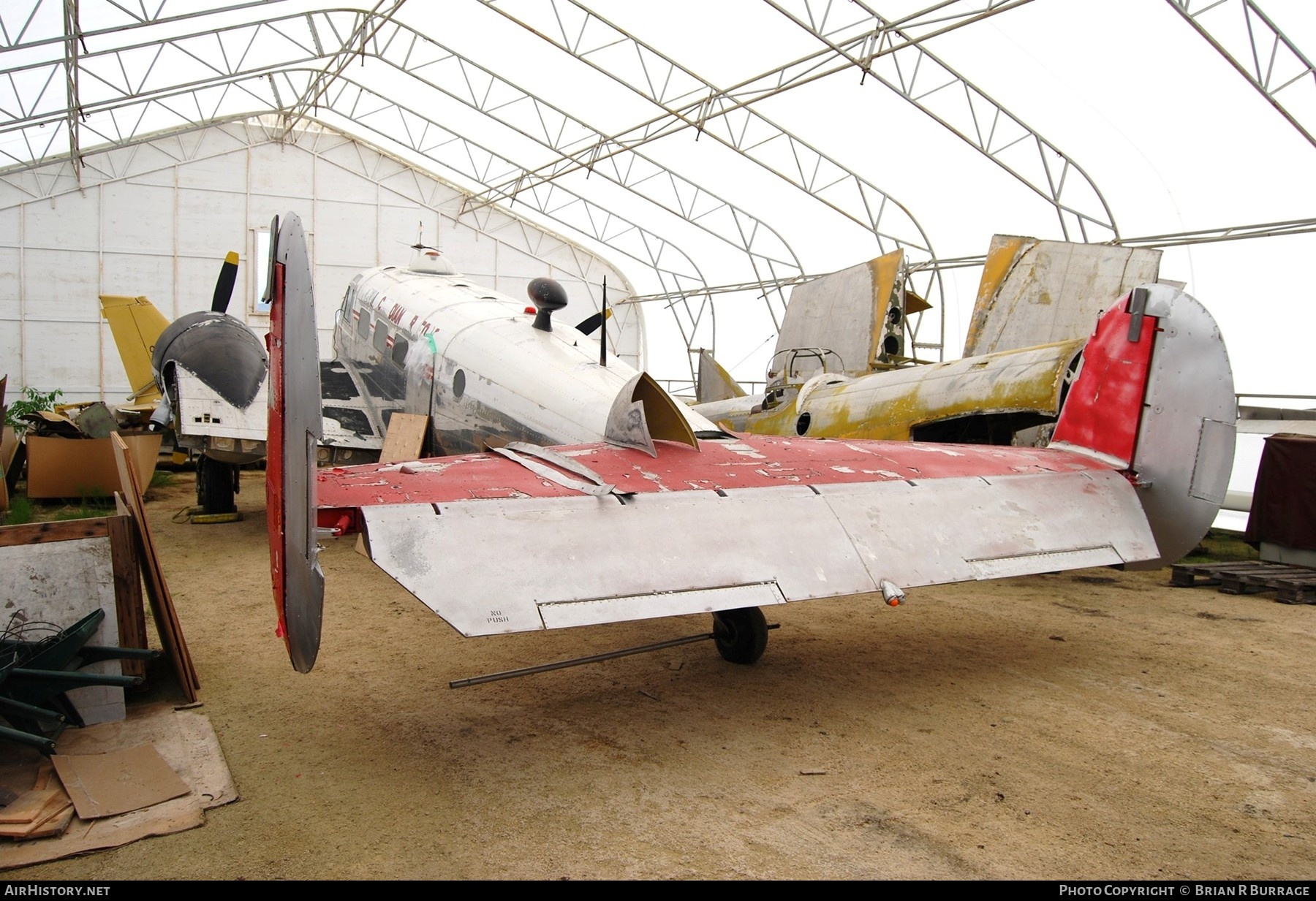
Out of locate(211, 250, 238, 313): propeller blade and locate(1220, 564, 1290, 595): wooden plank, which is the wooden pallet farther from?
locate(211, 250, 238, 313): propeller blade

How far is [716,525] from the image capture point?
4.05 meters

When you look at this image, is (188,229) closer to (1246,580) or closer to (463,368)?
(463,368)

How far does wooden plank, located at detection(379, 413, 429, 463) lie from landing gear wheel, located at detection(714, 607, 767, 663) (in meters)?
3.84

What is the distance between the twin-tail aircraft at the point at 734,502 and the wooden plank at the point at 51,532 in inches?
55.1

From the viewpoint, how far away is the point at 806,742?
4238mm

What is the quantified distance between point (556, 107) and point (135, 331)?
9515mm

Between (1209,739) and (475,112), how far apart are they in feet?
67.0

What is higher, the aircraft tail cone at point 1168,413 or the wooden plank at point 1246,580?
the aircraft tail cone at point 1168,413

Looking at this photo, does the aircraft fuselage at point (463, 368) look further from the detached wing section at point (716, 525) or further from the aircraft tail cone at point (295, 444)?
the aircraft tail cone at point (295, 444)

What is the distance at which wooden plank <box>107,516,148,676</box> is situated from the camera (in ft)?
14.8

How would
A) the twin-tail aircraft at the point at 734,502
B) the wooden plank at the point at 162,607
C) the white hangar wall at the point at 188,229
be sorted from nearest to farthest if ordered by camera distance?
the twin-tail aircraft at the point at 734,502 → the wooden plank at the point at 162,607 → the white hangar wall at the point at 188,229

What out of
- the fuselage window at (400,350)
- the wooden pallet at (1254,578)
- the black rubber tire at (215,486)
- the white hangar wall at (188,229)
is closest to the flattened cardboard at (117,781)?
the fuselage window at (400,350)

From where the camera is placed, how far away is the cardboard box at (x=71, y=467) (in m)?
11.5
